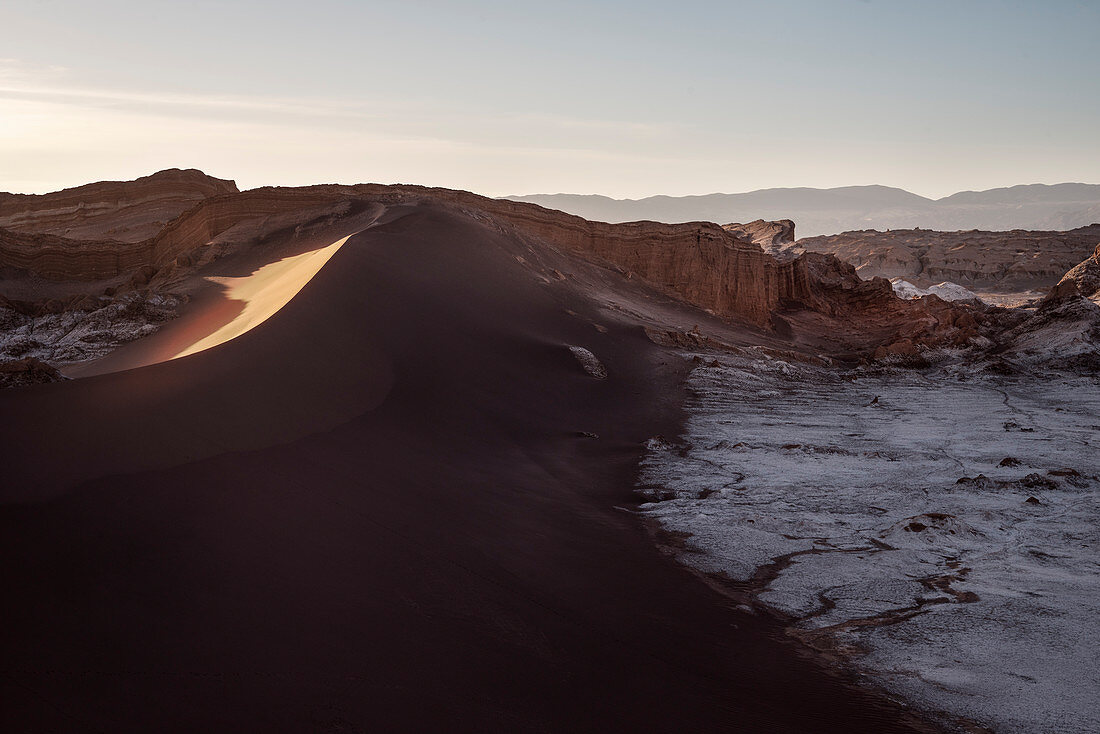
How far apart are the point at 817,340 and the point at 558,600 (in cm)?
1816

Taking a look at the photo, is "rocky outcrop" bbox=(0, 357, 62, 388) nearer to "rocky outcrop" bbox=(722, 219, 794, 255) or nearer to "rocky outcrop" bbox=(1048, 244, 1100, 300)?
"rocky outcrop" bbox=(1048, 244, 1100, 300)

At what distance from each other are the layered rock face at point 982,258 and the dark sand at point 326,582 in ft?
116

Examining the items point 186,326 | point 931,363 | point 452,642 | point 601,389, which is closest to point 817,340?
point 931,363

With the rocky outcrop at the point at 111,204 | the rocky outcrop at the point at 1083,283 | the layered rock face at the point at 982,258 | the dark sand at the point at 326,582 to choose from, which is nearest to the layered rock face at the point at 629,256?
the rocky outcrop at the point at 1083,283

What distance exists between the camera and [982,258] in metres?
42.1

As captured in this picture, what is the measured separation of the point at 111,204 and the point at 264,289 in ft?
61.3

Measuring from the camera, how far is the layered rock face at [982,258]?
131 ft

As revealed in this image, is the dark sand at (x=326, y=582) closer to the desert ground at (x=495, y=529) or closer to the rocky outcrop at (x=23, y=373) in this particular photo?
the desert ground at (x=495, y=529)

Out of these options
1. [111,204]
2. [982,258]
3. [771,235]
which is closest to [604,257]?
[771,235]

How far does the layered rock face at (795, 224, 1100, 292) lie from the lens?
39.8 meters

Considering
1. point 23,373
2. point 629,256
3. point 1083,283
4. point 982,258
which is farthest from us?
point 982,258

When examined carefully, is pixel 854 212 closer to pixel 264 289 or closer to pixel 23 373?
pixel 264 289

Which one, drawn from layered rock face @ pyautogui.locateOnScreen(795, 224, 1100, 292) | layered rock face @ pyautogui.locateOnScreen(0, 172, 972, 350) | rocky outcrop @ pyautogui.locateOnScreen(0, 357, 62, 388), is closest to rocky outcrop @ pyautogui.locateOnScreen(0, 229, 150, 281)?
layered rock face @ pyautogui.locateOnScreen(0, 172, 972, 350)

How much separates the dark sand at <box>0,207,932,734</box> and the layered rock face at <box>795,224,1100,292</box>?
35.3m
